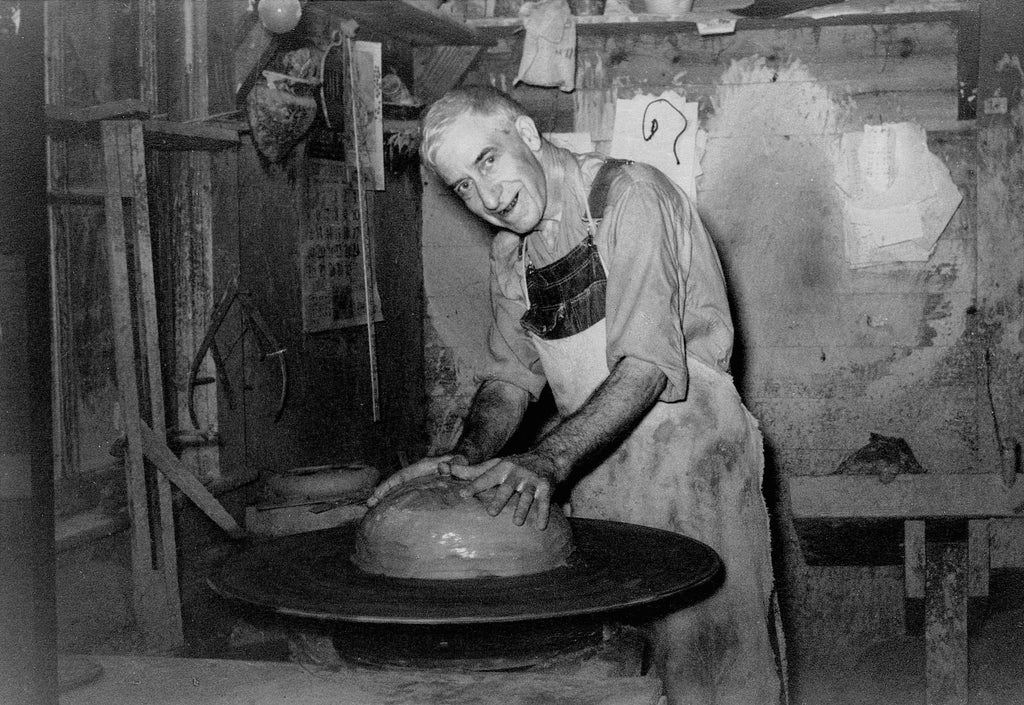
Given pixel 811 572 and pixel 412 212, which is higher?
pixel 412 212

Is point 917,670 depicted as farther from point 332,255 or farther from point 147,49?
point 147,49

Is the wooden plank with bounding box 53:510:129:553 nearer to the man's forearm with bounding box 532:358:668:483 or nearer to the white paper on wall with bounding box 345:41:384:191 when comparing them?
the man's forearm with bounding box 532:358:668:483

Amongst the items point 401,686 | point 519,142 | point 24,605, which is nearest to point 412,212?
point 519,142

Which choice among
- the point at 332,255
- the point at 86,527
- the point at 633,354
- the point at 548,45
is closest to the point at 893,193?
the point at 548,45

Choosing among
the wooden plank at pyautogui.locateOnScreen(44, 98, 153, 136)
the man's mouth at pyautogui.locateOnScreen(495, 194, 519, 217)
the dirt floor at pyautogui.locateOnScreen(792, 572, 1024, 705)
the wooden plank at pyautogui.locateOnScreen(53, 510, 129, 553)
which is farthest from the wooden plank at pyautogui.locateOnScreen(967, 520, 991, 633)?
the wooden plank at pyautogui.locateOnScreen(44, 98, 153, 136)

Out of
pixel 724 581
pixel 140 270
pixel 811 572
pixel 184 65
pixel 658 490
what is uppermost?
pixel 184 65

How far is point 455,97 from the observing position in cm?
245

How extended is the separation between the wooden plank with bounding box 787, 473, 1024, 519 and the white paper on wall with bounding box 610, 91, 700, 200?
6.15 feet

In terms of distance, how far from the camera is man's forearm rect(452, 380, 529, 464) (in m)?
2.74

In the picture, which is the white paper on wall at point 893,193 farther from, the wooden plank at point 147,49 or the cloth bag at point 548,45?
the wooden plank at point 147,49

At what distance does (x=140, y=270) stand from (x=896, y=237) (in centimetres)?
360

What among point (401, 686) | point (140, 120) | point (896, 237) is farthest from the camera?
point (896, 237)

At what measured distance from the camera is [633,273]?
2.40m

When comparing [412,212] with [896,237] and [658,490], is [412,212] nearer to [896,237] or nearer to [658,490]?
[896,237]
